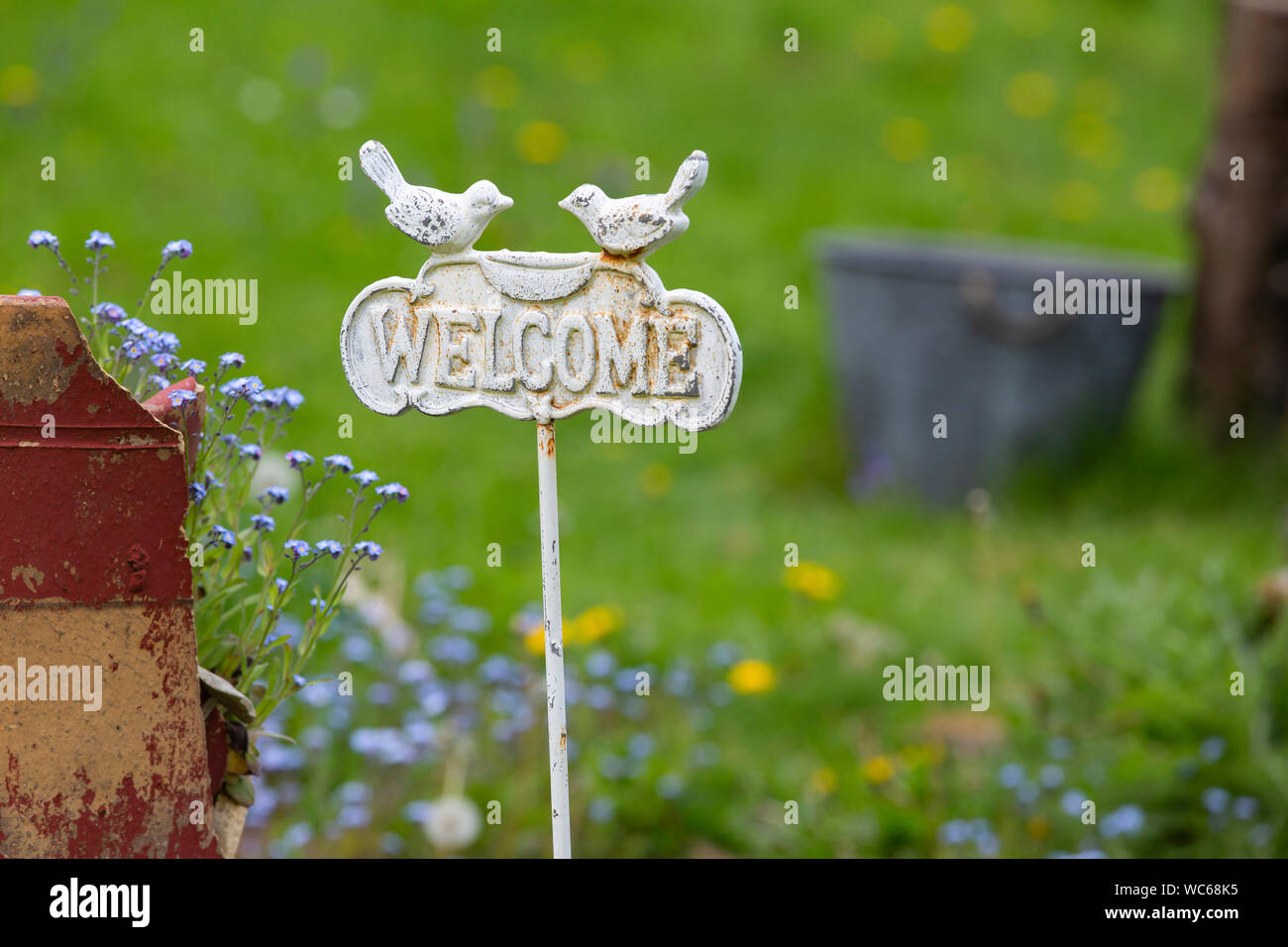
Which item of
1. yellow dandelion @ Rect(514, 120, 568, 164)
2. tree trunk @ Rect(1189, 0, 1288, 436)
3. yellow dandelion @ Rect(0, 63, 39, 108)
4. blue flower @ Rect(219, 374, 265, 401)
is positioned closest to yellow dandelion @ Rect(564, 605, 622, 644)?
blue flower @ Rect(219, 374, 265, 401)

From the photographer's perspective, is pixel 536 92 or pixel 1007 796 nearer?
pixel 1007 796

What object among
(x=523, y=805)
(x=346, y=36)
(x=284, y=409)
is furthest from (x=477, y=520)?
(x=346, y=36)

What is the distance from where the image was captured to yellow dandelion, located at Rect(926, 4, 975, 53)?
6.64 metres

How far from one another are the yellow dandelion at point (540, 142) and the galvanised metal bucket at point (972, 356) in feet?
5.12

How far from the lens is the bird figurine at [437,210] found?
1.60 meters

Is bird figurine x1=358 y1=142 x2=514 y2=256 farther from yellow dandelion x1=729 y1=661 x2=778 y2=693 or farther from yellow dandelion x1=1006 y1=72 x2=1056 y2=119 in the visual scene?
yellow dandelion x1=1006 y1=72 x2=1056 y2=119

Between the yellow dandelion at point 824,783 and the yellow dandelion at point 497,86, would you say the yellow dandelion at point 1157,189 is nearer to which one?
the yellow dandelion at point 497,86

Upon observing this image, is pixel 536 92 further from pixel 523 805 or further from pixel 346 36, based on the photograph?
pixel 523 805

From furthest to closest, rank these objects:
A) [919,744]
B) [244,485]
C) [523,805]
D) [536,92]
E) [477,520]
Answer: [536,92], [477,520], [919,744], [523,805], [244,485]

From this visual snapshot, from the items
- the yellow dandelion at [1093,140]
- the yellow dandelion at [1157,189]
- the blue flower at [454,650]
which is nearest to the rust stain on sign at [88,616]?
the blue flower at [454,650]

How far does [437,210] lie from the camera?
1596mm

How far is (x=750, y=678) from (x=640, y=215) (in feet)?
5.53
